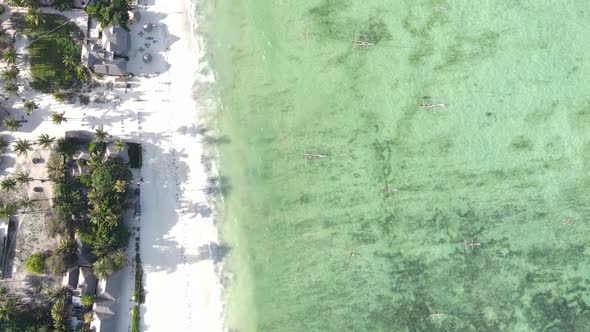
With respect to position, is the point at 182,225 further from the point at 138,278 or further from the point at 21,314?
the point at 21,314

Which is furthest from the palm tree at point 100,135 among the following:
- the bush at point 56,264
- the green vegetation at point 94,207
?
the bush at point 56,264

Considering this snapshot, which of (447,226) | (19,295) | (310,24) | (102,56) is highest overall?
(310,24)

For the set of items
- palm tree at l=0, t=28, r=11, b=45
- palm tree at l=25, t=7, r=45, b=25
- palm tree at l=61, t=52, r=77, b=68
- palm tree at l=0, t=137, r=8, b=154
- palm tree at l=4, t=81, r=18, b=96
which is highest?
palm tree at l=25, t=7, r=45, b=25

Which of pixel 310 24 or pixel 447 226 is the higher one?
pixel 310 24

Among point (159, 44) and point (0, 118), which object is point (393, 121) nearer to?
point (159, 44)

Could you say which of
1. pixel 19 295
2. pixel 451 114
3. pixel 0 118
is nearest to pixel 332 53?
pixel 451 114

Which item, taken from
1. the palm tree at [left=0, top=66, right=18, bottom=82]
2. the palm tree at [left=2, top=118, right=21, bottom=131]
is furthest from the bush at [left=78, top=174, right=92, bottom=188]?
the palm tree at [left=0, top=66, right=18, bottom=82]

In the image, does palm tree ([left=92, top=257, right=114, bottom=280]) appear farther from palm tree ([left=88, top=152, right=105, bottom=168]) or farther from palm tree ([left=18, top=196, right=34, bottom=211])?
palm tree ([left=88, top=152, right=105, bottom=168])
